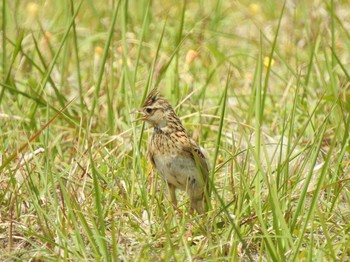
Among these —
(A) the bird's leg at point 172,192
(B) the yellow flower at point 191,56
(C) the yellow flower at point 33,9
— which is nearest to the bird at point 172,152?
A: (A) the bird's leg at point 172,192

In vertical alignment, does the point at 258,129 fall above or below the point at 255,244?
above

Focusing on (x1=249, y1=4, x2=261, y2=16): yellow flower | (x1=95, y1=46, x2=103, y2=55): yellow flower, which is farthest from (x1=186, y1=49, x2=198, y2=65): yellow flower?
(x1=249, y1=4, x2=261, y2=16): yellow flower

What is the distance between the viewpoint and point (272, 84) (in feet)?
23.5

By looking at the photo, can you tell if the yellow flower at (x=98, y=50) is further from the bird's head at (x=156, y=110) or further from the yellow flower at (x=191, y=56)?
the bird's head at (x=156, y=110)

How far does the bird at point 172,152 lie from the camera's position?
15.4 ft

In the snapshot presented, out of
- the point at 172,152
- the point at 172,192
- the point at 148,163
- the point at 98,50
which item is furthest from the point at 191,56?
the point at 172,192

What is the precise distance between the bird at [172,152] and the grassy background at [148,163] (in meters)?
0.09

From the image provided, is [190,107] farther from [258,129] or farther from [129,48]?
[258,129]

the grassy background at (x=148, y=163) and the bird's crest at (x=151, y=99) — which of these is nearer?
the grassy background at (x=148, y=163)

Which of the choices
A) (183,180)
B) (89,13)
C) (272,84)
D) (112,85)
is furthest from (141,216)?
(89,13)

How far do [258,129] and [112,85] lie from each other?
6.61 feet

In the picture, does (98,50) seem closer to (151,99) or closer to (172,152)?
(151,99)

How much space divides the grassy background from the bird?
3.6 inches

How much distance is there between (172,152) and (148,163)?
366 mm
